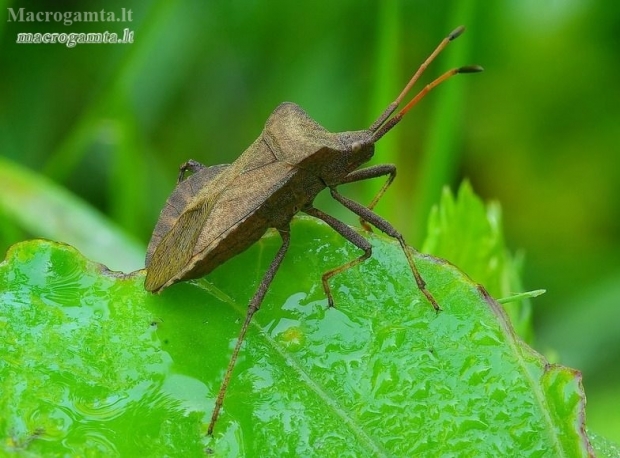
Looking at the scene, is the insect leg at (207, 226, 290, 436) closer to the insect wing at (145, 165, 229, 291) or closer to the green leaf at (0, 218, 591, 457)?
the green leaf at (0, 218, 591, 457)

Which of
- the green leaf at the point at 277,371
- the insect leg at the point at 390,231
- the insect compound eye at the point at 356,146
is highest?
the insect compound eye at the point at 356,146

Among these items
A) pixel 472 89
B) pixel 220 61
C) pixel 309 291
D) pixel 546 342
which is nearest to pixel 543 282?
pixel 546 342

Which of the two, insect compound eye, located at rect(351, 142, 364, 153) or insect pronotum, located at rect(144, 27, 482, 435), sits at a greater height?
insect compound eye, located at rect(351, 142, 364, 153)

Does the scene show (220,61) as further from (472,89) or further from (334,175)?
(334,175)

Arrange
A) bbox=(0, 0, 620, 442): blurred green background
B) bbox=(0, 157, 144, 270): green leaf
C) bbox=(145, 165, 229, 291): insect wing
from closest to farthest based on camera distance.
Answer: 1. bbox=(145, 165, 229, 291): insect wing
2. bbox=(0, 157, 144, 270): green leaf
3. bbox=(0, 0, 620, 442): blurred green background

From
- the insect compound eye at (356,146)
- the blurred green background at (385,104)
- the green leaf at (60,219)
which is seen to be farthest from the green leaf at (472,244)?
the green leaf at (60,219)

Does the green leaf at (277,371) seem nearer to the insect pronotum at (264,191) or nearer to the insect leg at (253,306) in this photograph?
the insect leg at (253,306)

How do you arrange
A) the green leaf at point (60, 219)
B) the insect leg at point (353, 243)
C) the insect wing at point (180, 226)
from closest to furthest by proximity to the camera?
the insect leg at point (353, 243), the insect wing at point (180, 226), the green leaf at point (60, 219)

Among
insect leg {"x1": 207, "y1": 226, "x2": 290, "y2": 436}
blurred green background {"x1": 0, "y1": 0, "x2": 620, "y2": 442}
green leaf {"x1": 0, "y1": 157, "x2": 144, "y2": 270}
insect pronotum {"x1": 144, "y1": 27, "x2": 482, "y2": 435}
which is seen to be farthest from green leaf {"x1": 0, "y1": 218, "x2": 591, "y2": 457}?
blurred green background {"x1": 0, "y1": 0, "x2": 620, "y2": 442}
